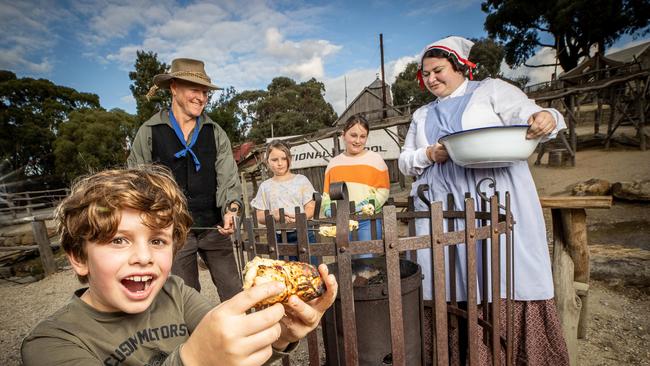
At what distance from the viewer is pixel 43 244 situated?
727 centimetres

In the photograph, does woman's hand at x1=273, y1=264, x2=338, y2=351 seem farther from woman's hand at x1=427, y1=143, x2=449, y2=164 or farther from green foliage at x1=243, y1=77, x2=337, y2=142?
green foliage at x1=243, y1=77, x2=337, y2=142

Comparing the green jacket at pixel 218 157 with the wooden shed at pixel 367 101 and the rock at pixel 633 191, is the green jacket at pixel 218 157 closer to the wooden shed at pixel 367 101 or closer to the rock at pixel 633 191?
the rock at pixel 633 191

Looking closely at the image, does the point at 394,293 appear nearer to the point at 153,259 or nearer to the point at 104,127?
the point at 153,259

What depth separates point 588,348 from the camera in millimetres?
2838

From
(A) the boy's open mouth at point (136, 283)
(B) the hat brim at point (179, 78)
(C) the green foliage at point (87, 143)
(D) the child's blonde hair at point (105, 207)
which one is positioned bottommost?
(A) the boy's open mouth at point (136, 283)

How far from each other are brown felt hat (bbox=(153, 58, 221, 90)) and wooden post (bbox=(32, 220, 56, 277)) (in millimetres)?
6670

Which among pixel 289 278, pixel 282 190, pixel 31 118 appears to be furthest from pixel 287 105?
pixel 289 278

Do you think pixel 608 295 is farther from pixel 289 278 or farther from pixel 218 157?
pixel 218 157

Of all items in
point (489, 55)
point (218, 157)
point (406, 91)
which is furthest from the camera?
point (406, 91)

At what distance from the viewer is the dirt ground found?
9.40 ft

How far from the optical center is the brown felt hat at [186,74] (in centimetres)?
268

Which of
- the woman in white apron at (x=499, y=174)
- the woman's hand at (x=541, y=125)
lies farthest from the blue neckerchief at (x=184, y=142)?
the woman's hand at (x=541, y=125)

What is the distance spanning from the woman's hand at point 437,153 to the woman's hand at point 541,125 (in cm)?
47

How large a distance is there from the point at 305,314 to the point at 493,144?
140 cm
